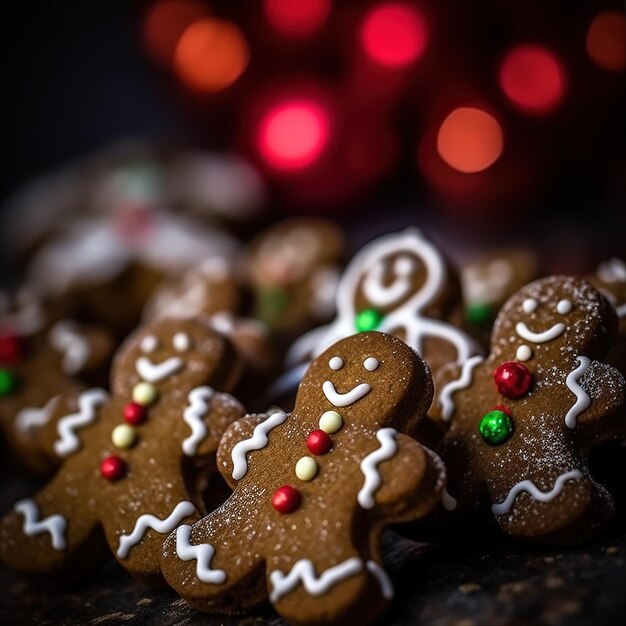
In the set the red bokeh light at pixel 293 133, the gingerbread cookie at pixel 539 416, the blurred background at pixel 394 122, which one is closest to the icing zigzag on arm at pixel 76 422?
the gingerbread cookie at pixel 539 416

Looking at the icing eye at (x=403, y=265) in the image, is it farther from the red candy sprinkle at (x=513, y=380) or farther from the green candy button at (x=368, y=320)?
the red candy sprinkle at (x=513, y=380)

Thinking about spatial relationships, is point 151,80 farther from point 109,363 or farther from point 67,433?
point 67,433

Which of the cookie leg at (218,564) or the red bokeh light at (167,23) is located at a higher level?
the red bokeh light at (167,23)

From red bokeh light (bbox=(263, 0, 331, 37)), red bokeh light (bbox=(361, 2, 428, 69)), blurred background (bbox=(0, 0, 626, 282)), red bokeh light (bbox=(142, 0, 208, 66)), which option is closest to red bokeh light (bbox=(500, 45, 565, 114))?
blurred background (bbox=(0, 0, 626, 282))

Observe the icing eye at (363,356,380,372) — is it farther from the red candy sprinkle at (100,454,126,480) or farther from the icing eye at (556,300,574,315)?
the red candy sprinkle at (100,454,126,480)

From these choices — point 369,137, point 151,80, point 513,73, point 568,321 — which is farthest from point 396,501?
point 151,80

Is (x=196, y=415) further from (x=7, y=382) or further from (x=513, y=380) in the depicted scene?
(x=7, y=382)
